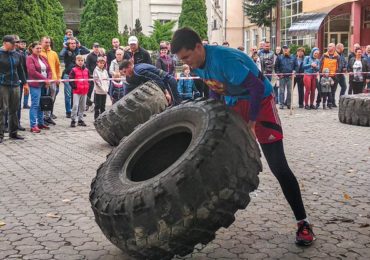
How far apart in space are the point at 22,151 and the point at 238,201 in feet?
21.4

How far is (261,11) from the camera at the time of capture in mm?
47656

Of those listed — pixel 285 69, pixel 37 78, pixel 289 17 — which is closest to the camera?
pixel 37 78

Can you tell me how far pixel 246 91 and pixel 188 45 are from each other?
2.02 feet

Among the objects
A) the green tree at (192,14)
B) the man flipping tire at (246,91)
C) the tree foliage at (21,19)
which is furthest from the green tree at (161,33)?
the man flipping tire at (246,91)

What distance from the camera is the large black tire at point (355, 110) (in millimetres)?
12591

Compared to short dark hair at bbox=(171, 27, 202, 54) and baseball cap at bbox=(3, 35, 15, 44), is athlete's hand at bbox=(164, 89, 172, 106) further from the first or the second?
short dark hair at bbox=(171, 27, 202, 54)

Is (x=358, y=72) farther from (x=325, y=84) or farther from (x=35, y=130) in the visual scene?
(x=35, y=130)

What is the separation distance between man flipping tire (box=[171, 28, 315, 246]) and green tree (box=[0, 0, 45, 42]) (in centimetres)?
1853

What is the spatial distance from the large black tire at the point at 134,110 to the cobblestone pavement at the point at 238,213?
50cm

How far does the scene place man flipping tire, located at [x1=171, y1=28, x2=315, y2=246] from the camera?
13.7ft

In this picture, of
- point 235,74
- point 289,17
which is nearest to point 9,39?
point 235,74

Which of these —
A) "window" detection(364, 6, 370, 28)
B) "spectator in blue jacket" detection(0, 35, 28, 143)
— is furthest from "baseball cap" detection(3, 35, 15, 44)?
"window" detection(364, 6, 370, 28)

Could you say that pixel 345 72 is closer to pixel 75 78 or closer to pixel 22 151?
pixel 75 78

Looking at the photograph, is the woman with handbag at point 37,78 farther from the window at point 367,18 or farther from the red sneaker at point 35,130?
the window at point 367,18
